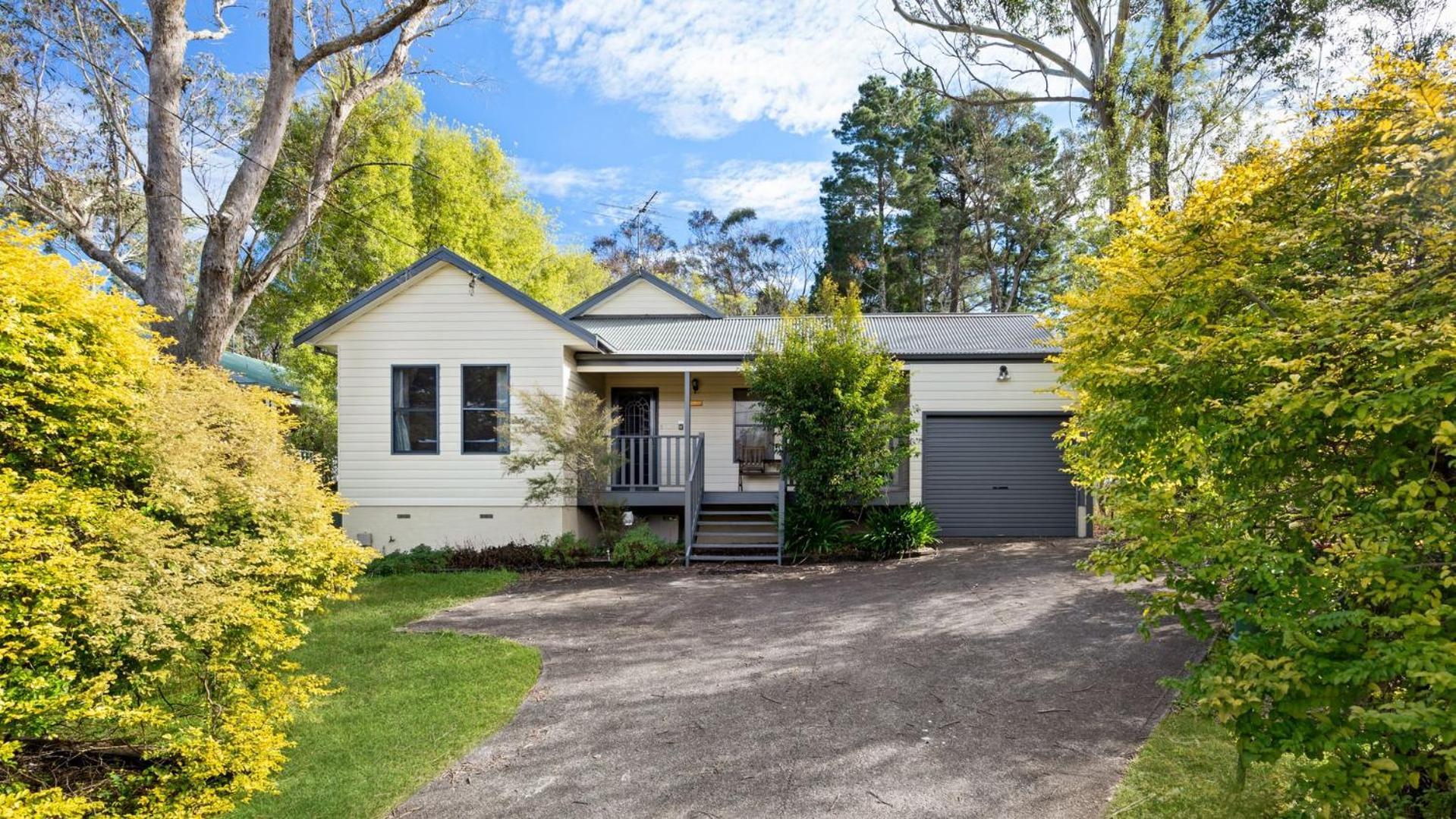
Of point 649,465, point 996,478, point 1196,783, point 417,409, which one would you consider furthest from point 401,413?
point 1196,783

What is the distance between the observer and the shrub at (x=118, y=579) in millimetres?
3098

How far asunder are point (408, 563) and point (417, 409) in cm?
266

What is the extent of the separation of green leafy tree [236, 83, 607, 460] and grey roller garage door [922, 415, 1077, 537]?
1473cm

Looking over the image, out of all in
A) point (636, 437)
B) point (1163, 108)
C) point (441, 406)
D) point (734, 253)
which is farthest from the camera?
point (734, 253)

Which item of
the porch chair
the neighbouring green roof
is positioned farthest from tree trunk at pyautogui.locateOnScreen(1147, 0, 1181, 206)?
the neighbouring green roof

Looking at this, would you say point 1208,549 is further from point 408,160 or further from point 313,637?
point 408,160

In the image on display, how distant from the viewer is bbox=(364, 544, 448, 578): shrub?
10781 millimetres

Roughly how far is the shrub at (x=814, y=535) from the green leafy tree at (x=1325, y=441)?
7405 millimetres

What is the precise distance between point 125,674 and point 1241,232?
609 cm

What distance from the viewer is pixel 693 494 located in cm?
1186

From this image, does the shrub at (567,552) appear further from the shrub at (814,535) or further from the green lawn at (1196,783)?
the green lawn at (1196,783)

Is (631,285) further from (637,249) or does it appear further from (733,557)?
(637,249)

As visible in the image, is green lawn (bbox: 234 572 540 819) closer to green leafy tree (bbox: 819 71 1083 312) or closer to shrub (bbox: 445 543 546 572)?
shrub (bbox: 445 543 546 572)

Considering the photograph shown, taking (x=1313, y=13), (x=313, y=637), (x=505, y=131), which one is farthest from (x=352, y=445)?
(x=1313, y=13)
